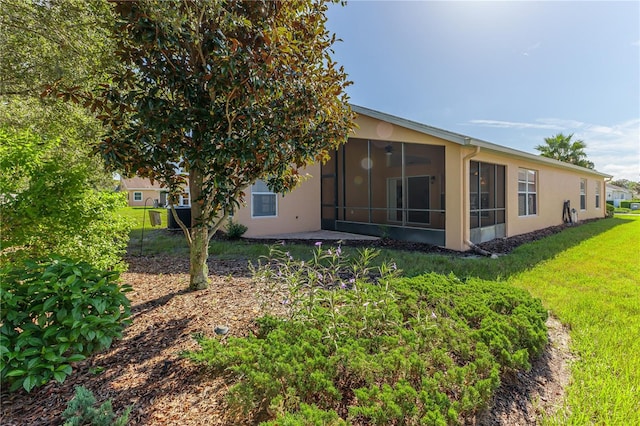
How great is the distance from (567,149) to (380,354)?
3073 centimetres

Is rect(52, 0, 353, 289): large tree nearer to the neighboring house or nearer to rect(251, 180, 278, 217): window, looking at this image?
Result: rect(251, 180, 278, 217): window

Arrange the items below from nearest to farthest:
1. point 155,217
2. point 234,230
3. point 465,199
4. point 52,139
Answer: point 52,139
point 465,199
point 234,230
point 155,217

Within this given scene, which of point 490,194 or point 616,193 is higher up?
point 616,193

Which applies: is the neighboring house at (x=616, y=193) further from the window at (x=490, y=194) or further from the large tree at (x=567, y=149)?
the window at (x=490, y=194)

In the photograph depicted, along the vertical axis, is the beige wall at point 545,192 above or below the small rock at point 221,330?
above

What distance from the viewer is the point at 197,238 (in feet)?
13.4

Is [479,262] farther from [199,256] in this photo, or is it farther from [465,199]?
[199,256]

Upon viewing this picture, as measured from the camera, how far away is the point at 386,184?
13180mm

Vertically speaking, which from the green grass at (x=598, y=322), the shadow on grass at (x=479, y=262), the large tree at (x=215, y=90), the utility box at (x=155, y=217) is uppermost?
the large tree at (x=215, y=90)

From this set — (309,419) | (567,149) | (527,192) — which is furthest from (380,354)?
(567,149)

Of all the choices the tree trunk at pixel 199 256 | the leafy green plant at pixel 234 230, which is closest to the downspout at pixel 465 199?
the tree trunk at pixel 199 256

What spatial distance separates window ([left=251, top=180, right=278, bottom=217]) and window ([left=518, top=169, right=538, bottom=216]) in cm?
904

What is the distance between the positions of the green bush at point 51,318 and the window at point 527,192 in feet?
40.7

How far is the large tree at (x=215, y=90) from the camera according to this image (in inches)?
115
